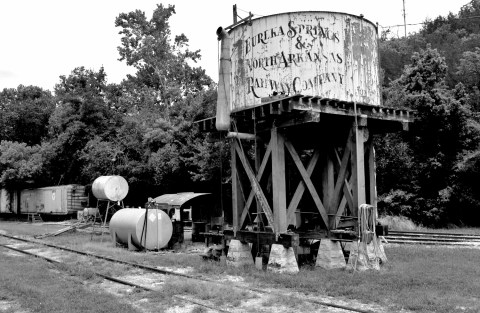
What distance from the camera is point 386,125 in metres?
16.2

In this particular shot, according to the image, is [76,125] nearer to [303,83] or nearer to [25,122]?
[25,122]

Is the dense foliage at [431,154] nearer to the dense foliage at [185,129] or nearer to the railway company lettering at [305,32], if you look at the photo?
the dense foliage at [185,129]

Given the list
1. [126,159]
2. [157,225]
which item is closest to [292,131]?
[157,225]

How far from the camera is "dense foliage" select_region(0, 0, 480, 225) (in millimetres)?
28969

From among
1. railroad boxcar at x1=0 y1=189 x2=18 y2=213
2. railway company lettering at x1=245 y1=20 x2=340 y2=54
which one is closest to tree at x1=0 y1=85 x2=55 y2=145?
railroad boxcar at x1=0 y1=189 x2=18 y2=213

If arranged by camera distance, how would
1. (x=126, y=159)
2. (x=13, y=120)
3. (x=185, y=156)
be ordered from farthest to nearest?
(x=13, y=120), (x=126, y=159), (x=185, y=156)

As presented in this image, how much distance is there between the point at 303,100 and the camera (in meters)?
13.0

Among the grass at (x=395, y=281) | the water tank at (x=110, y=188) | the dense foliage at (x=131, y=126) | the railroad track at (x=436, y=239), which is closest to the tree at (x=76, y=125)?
the dense foliage at (x=131, y=126)

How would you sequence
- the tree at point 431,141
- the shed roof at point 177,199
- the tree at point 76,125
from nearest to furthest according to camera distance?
1. the shed roof at point 177,199
2. the tree at point 431,141
3. the tree at point 76,125

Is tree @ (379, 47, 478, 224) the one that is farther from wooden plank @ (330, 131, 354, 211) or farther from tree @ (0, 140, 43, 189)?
tree @ (0, 140, 43, 189)

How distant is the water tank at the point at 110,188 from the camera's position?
27141mm

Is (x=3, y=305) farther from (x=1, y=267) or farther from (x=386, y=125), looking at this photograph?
(x=386, y=125)

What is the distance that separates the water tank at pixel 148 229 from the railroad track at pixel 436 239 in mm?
9575

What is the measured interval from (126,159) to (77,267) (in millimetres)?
23053
